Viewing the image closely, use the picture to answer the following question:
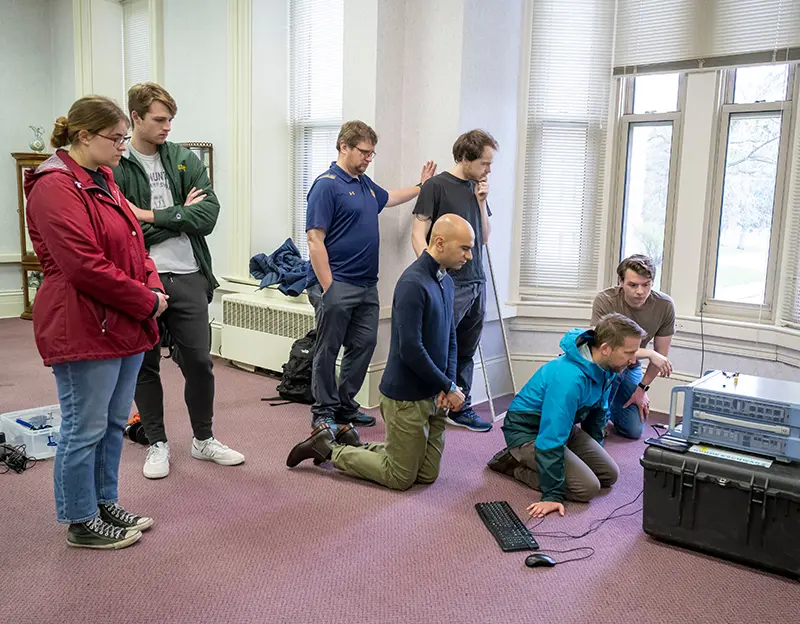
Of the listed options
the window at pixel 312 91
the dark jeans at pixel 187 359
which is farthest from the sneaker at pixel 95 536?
the window at pixel 312 91

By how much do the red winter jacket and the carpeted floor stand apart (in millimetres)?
698

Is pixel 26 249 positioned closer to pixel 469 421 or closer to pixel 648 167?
pixel 469 421

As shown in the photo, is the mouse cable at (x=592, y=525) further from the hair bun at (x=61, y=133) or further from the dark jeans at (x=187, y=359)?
the hair bun at (x=61, y=133)

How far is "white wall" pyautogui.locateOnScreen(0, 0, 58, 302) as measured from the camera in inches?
262

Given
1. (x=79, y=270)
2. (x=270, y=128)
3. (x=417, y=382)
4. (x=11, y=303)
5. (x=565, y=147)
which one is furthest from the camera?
(x=11, y=303)

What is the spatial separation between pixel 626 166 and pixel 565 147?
15.3 inches

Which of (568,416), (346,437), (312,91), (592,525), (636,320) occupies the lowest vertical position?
(592,525)

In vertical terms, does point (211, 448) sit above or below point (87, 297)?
below

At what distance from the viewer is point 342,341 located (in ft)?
11.7

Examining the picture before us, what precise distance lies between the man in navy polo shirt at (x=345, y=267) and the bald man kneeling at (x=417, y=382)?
48 cm

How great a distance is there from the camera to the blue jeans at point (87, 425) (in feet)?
7.23

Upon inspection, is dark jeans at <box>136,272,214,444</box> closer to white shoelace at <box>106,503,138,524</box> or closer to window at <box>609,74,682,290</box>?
white shoelace at <box>106,503,138,524</box>

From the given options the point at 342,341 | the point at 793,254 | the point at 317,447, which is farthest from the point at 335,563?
the point at 793,254

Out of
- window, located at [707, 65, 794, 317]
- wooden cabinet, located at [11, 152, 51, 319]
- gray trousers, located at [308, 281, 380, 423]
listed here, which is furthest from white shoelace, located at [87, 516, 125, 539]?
wooden cabinet, located at [11, 152, 51, 319]
